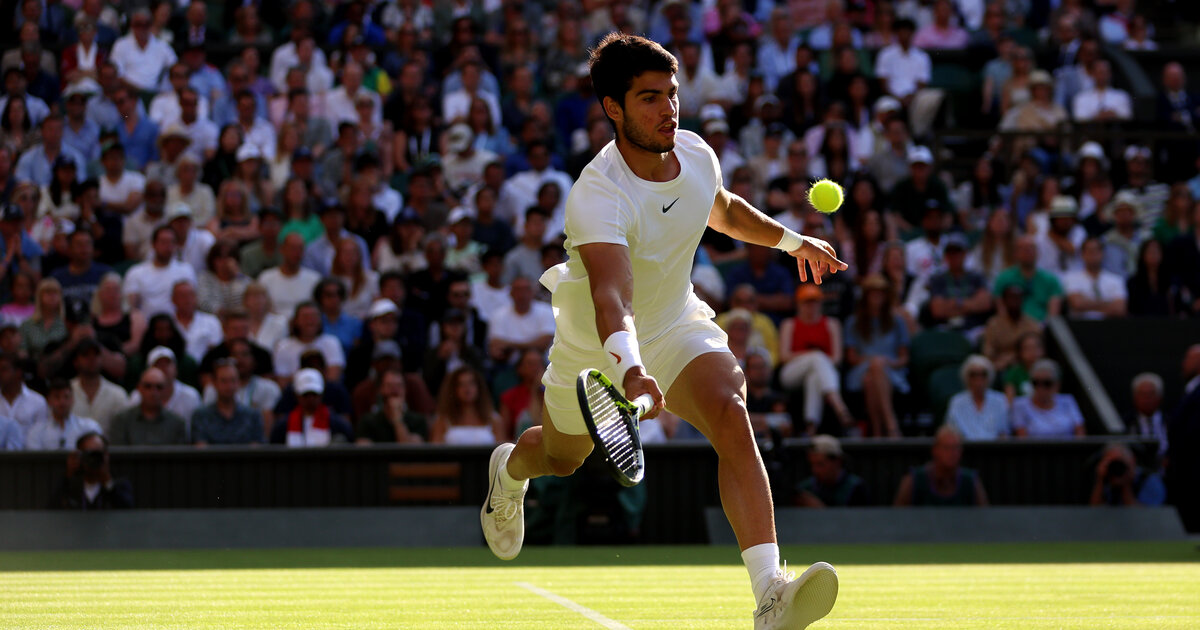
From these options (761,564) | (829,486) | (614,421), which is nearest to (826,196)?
(761,564)

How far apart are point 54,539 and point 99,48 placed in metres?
6.65

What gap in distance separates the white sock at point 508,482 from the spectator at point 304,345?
6445mm

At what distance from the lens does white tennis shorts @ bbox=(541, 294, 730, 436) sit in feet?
17.8

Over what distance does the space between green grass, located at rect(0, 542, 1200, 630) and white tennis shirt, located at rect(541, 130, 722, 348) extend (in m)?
1.16

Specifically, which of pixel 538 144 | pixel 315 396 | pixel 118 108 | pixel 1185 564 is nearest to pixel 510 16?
pixel 538 144

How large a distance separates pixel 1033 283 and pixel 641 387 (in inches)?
416

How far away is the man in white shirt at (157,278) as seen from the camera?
13641 mm

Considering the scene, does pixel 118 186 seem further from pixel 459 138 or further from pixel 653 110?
pixel 653 110

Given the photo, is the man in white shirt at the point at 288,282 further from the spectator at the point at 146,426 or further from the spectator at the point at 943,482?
the spectator at the point at 943,482

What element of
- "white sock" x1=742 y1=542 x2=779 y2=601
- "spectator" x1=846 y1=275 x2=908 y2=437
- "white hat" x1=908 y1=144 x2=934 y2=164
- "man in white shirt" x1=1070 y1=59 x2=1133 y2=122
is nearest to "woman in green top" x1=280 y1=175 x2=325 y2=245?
"spectator" x1=846 y1=275 x2=908 y2=437

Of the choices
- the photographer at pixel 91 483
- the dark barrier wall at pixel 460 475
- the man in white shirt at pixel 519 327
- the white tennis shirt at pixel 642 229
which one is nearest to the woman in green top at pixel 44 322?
the dark barrier wall at pixel 460 475

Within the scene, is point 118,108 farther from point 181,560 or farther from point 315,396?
point 181,560

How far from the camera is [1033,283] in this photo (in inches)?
568

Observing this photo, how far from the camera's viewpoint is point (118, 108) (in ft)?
51.9
